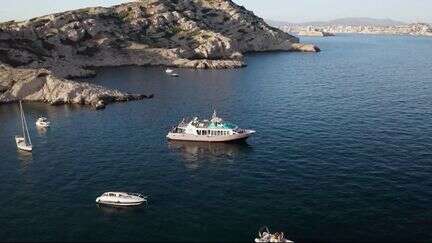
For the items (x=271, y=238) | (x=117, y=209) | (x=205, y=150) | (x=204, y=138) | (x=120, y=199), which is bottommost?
(x=271, y=238)

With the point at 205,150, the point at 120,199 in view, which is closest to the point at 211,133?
the point at 205,150

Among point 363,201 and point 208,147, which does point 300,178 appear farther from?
point 208,147

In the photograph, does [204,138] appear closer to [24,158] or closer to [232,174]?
[232,174]

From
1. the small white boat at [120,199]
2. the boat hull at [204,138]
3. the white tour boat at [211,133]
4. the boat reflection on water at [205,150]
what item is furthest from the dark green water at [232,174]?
the white tour boat at [211,133]

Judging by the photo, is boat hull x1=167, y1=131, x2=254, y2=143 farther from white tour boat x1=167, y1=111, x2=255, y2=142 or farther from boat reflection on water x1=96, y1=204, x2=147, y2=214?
boat reflection on water x1=96, y1=204, x2=147, y2=214

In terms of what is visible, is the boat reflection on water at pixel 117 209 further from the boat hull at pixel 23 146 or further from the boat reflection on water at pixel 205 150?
the boat hull at pixel 23 146

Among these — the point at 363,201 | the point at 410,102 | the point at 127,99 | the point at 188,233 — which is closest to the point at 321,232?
the point at 363,201

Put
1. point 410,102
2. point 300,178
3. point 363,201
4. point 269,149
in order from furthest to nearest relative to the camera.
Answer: point 410,102 < point 269,149 < point 300,178 < point 363,201

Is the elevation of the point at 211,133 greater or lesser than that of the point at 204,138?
greater
